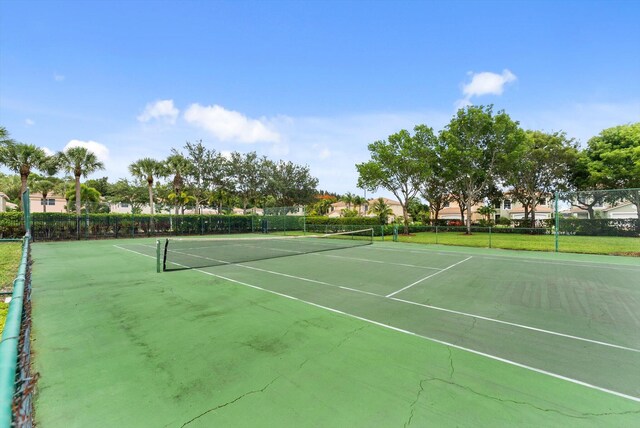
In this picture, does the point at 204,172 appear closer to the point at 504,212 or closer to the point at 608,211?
the point at 608,211

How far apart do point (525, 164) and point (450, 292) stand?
32.5 m

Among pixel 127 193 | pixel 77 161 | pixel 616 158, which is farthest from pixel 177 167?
pixel 616 158

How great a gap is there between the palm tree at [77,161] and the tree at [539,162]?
42045mm

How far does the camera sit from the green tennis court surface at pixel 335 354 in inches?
117

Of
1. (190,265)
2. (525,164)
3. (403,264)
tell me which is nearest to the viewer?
(190,265)

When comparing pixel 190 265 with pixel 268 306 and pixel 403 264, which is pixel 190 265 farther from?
pixel 403 264

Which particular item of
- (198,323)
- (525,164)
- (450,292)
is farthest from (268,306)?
(525,164)

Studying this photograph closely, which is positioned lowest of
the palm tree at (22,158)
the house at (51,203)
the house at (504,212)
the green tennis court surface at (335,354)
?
the green tennis court surface at (335,354)

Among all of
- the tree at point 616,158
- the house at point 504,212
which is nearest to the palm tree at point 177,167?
the house at point 504,212

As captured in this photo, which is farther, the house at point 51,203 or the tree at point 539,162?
the house at point 51,203

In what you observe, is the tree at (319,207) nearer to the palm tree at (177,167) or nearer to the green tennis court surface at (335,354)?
the palm tree at (177,167)

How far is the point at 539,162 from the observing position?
3444cm

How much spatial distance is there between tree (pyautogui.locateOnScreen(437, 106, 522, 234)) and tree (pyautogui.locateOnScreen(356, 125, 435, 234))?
93.8 inches

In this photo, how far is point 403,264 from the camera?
12.4 metres
